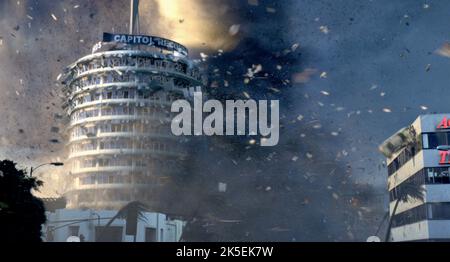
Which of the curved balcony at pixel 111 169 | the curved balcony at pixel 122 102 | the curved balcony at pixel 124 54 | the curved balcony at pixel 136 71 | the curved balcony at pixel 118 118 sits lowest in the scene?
the curved balcony at pixel 111 169

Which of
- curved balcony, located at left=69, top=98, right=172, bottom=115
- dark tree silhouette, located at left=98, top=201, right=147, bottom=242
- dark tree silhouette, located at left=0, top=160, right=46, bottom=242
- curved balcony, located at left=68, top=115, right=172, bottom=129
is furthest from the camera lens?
curved balcony, located at left=69, top=98, right=172, bottom=115

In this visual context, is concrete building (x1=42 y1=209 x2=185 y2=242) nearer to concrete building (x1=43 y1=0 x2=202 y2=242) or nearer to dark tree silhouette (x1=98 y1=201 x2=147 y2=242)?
dark tree silhouette (x1=98 y1=201 x2=147 y2=242)

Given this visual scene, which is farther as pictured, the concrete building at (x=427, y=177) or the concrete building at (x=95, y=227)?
the concrete building at (x=95, y=227)

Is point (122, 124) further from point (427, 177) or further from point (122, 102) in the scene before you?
point (427, 177)

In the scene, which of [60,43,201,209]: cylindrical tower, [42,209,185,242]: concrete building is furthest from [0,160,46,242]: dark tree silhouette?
[60,43,201,209]: cylindrical tower

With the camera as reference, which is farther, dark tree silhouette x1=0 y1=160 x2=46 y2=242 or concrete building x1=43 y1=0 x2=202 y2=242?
concrete building x1=43 y1=0 x2=202 y2=242

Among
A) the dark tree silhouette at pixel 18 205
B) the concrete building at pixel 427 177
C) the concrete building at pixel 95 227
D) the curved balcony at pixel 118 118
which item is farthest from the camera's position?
the curved balcony at pixel 118 118

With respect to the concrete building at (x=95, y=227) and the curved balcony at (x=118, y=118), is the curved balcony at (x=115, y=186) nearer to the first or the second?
the concrete building at (x=95, y=227)

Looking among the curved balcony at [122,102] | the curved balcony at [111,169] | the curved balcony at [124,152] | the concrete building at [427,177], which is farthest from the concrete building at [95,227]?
the concrete building at [427,177]
